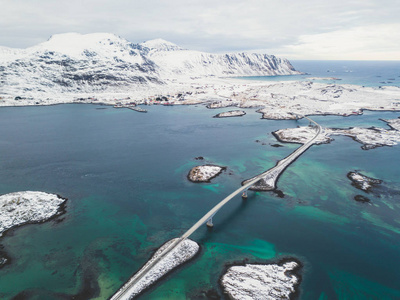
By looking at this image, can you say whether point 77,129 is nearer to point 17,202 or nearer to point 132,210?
point 17,202

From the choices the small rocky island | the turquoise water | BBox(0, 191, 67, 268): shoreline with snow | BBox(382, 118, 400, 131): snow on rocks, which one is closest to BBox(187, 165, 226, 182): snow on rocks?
the turquoise water

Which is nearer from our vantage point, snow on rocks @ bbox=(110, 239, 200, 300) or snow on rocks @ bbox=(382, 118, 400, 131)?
snow on rocks @ bbox=(110, 239, 200, 300)

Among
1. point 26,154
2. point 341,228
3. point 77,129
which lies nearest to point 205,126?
point 77,129

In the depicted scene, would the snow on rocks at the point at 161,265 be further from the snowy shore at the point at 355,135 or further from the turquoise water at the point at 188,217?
the snowy shore at the point at 355,135

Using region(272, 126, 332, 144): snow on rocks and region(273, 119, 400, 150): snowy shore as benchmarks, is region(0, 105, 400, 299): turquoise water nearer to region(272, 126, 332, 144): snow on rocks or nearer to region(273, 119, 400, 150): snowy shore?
region(273, 119, 400, 150): snowy shore

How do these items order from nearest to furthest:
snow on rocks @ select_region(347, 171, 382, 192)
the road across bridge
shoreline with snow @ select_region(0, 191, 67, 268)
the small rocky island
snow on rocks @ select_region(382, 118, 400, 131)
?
the road across bridge → shoreline with snow @ select_region(0, 191, 67, 268) → snow on rocks @ select_region(347, 171, 382, 192) → snow on rocks @ select_region(382, 118, 400, 131) → the small rocky island

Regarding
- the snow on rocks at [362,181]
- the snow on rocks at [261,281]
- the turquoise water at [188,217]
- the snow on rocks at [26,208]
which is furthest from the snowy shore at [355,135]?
the snow on rocks at [26,208]
